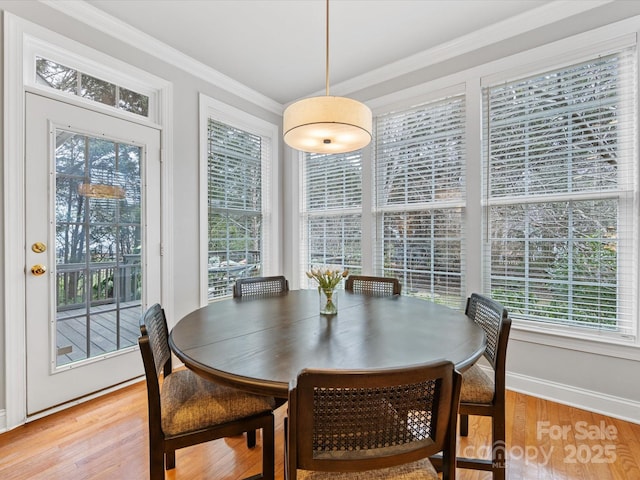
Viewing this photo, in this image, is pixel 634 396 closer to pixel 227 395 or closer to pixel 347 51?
pixel 227 395

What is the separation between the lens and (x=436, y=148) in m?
2.82

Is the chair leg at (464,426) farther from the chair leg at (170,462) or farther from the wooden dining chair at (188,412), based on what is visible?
the chair leg at (170,462)

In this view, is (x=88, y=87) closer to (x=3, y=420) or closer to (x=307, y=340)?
(x=3, y=420)

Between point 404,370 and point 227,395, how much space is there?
0.91 m

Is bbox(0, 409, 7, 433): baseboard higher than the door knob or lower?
lower

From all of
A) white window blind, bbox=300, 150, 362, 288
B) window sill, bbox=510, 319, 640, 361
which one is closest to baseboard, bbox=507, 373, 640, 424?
window sill, bbox=510, 319, 640, 361

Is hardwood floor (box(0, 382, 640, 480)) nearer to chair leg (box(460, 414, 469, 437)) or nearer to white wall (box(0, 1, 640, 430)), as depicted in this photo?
chair leg (box(460, 414, 469, 437))

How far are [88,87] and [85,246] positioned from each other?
1176mm

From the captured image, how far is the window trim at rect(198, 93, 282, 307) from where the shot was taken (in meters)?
3.07

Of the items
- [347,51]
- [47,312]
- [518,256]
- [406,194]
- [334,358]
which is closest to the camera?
[334,358]

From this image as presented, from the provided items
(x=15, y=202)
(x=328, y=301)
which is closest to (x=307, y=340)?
(x=328, y=301)

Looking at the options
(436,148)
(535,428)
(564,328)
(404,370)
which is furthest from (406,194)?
(404,370)

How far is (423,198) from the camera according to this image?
290 centimetres

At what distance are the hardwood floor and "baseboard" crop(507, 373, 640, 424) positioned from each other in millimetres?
52
